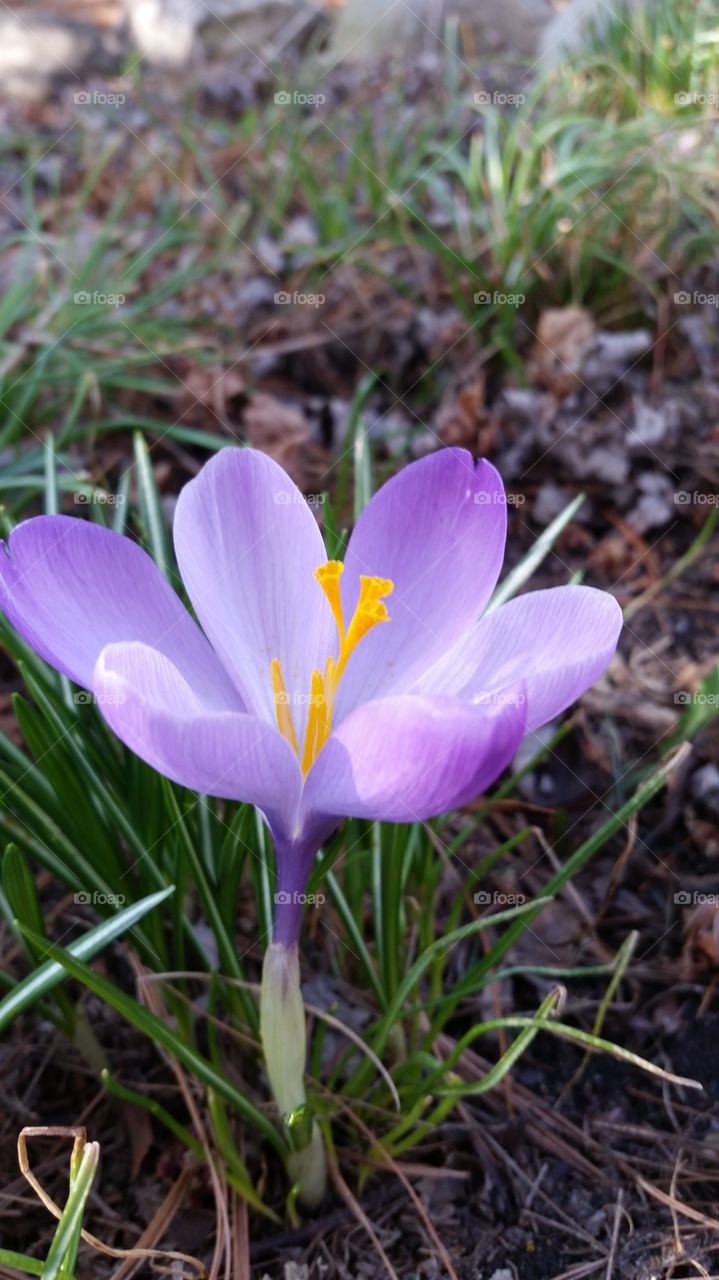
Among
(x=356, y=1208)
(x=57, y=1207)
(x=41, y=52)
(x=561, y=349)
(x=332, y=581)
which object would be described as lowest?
(x=356, y=1208)

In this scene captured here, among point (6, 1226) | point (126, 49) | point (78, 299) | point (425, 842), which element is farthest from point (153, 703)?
point (126, 49)

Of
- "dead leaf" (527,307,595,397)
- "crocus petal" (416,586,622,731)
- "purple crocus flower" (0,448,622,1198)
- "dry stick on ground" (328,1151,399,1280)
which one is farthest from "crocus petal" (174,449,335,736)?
"dead leaf" (527,307,595,397)

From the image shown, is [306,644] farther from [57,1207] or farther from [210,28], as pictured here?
[210,28]

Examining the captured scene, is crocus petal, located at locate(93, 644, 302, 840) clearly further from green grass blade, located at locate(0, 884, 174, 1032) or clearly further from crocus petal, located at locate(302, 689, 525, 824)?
green grass blade, located at locate(0, 884, 174, 1032)

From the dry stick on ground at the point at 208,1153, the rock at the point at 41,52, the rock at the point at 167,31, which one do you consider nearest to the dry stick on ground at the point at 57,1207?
the dry stick on ground at the point at 208,1153

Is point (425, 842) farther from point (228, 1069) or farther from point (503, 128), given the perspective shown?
point (503, 128)

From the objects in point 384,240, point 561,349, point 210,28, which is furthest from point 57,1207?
point 210,28

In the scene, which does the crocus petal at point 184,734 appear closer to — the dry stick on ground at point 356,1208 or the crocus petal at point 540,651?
the crocus petal at point 540,651
